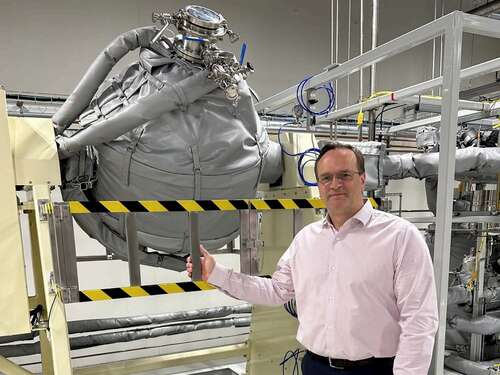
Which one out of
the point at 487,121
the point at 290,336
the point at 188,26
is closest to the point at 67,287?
the point at 188,26

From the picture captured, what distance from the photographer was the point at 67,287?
1.25 m

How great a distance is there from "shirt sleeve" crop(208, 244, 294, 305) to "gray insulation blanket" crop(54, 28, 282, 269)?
0.34 m

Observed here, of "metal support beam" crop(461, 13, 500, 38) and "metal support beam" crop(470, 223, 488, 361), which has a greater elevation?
"metal support beam" crop(461, 13, 500, 38)

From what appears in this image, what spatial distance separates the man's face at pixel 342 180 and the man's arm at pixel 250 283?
33 centimetres

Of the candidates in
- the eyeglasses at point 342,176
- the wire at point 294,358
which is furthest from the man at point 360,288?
the wire at point 294,358

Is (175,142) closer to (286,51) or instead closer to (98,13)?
(98,13)

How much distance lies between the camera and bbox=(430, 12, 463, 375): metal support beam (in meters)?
1.12

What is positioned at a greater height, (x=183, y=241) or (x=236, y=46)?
(x=236, y=46)

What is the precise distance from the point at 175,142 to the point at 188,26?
17.5 inches

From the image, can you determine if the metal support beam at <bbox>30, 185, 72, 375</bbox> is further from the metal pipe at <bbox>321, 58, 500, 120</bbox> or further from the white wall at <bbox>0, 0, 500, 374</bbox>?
the white wall at <bbox>0, 0, 500, 374</bbox>

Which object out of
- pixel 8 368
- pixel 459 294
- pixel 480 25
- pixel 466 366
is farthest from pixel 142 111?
pixel 466 366

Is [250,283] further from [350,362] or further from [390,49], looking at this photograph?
[390,49]

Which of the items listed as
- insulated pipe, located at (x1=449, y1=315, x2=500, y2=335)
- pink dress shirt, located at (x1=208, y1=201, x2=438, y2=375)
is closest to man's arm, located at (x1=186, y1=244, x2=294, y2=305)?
pink dress shirt, located at (x1=208, y1=201, x2=438, y2=375)

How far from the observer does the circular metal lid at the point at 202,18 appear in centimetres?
136
